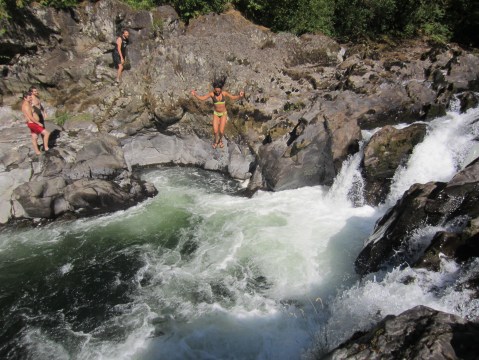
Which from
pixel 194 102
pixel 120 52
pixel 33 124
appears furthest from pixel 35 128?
pixel 194 102

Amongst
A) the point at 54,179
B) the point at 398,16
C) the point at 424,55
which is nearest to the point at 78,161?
the point at 54,179

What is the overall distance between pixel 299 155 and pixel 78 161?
28.4ft

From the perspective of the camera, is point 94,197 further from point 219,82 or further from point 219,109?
point 219,82

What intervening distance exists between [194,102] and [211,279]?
9.23m

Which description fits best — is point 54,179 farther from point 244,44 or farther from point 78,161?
point 244,44

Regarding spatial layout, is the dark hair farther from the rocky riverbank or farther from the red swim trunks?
the red swim trunks

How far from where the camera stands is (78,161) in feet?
46.5

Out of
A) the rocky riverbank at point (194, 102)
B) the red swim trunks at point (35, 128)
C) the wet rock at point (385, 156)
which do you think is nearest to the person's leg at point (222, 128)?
the rocky riverbank at point (194, 102)

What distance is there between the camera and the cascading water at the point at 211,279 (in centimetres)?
773

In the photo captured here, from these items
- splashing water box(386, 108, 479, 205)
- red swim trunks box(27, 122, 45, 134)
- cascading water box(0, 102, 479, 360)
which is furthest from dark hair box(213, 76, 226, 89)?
splashing water box(386, 108, 479, 205)

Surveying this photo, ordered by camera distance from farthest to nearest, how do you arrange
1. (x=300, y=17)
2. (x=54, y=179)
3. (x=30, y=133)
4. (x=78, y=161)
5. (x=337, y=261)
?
(x=300, y=17) < (x=30, y=133) < (x=78, y=161) < (x=54, y=179) < (x=337, y=261)

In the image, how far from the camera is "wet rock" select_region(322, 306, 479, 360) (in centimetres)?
438

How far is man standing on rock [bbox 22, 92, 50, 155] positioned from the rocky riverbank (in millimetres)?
540

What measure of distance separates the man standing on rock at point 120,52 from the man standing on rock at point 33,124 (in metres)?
4.24
